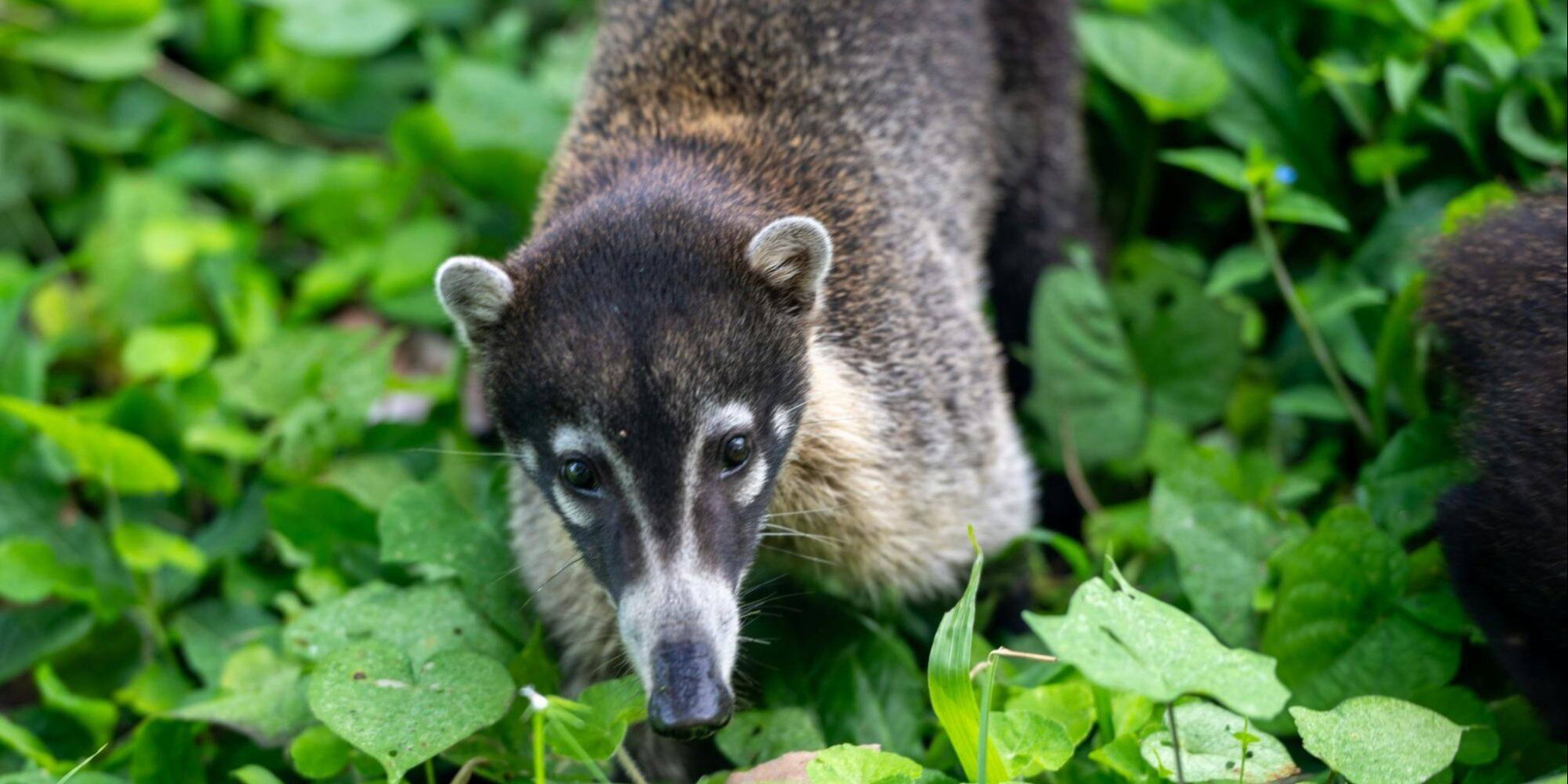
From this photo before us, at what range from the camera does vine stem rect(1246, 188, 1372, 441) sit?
183 inches

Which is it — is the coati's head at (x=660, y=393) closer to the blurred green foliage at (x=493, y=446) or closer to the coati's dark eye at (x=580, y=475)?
the coati's dark eye at (x=580, y=475)

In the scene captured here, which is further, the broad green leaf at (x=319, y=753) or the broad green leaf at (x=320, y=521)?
the broad green leaf at (x=320, y=521)

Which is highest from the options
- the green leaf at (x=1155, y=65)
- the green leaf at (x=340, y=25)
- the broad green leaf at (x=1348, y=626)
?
the green leaf at (x=1155, y=65)

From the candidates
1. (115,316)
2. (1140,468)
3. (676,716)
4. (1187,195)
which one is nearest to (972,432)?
(1140,468)

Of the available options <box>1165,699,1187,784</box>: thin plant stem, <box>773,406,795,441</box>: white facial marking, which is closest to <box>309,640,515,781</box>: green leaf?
<box>773,406,795,441</box>: white facial marking

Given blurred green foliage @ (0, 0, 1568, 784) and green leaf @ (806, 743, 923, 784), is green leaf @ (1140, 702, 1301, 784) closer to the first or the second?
blurred green foliage @ (0, 0, 1568, 784)

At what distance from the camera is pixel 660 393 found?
3.21 m

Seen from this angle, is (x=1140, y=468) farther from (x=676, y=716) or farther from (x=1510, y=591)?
(x=676, y=716)

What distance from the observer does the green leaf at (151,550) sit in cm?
447

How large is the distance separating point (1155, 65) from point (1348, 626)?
2387 mm

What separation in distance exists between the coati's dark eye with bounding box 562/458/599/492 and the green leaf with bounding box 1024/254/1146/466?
2.06 metres

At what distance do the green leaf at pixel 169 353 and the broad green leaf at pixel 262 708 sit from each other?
1.47m

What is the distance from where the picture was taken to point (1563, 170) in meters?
4.06

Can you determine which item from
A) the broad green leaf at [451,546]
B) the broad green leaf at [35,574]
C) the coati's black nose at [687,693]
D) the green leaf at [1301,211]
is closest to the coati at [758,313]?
the coati's black nose at [687,693]
